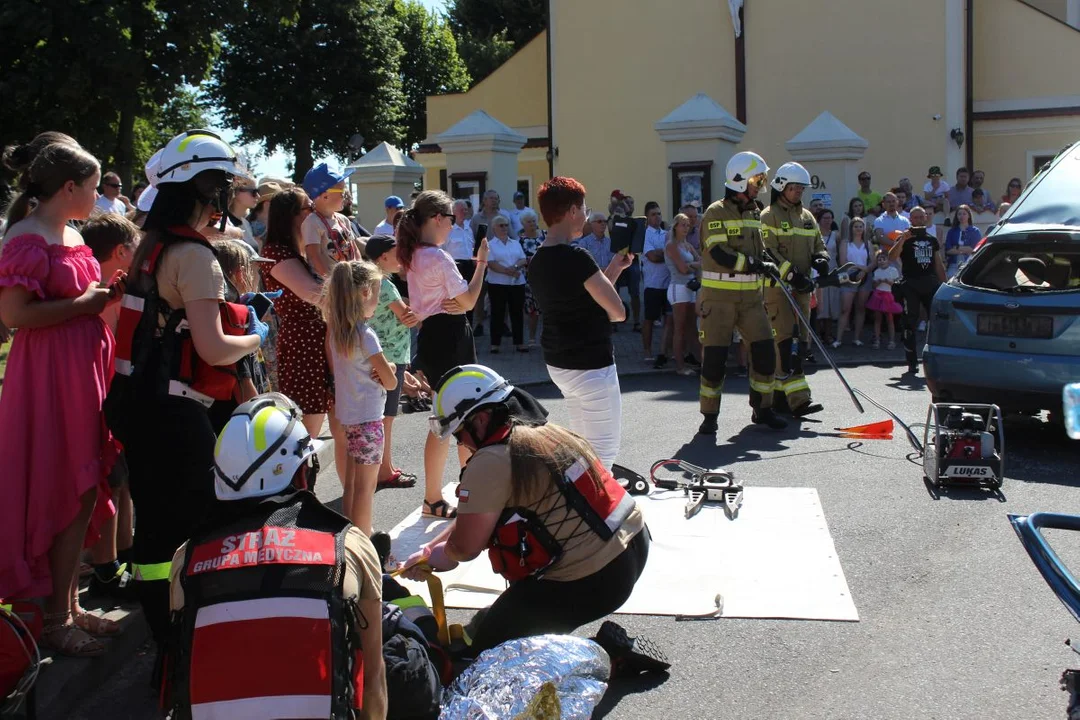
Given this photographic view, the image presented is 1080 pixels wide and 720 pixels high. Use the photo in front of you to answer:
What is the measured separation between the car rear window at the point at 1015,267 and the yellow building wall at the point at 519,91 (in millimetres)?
20287

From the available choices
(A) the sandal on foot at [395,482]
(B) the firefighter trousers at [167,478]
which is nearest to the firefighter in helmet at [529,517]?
(B) the firefighter trousers at [167,478]

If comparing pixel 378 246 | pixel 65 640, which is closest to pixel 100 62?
pixel 378 246

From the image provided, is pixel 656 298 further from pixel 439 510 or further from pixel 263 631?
pixel 263 631

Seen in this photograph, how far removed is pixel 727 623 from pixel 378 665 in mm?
2230

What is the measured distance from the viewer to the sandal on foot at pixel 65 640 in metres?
4.57

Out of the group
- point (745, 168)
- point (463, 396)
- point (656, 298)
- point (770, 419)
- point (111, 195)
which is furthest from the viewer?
point (656, 298)

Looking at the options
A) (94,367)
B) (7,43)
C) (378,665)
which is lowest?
(378,665)

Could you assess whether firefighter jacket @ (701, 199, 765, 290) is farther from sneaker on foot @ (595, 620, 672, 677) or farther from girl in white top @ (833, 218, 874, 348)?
girl in white top @ (833, 218, 874, 348)

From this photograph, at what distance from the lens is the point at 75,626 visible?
4.68 meters

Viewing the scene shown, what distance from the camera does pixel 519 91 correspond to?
94.0ft

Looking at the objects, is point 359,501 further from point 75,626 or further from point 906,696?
point 906,696

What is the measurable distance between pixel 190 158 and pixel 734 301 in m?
5.76

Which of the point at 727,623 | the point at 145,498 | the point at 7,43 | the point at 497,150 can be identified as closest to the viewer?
the point at 145,498

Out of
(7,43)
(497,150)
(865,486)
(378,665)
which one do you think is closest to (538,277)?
(865,486)
